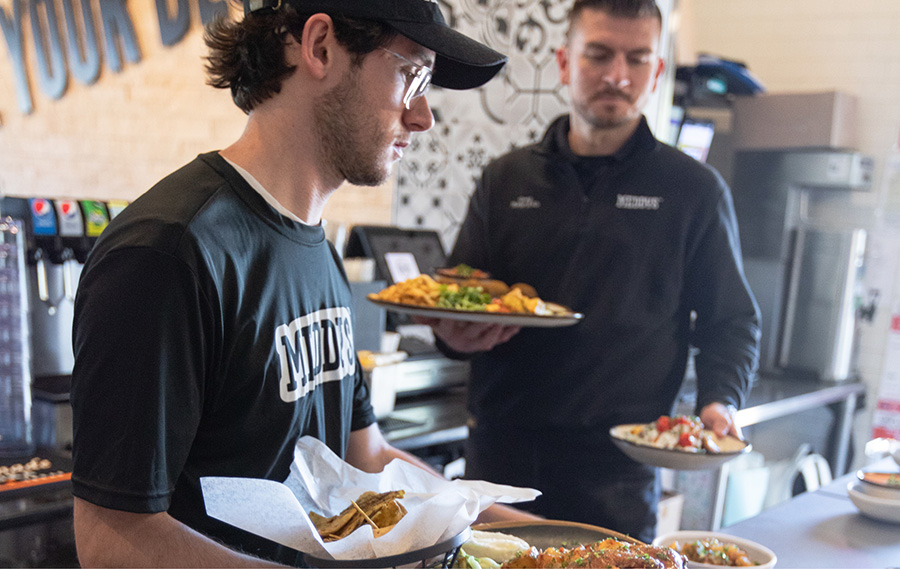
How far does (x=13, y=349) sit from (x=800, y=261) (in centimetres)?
407

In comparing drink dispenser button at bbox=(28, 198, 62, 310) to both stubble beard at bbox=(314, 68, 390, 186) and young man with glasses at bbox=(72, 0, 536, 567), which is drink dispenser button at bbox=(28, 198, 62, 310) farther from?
stubble beard at bbox=(314, 68, 390, 186)

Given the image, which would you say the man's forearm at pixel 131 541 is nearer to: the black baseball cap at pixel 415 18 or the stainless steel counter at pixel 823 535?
the black baseball cap at pixel 415 18

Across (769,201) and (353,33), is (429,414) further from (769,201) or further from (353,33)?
(769,201)

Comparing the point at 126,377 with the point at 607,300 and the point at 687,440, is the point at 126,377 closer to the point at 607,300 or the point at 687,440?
the point at 687,440

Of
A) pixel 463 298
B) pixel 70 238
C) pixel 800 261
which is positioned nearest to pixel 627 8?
pixel 463 298

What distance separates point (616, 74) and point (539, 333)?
0.73 meters

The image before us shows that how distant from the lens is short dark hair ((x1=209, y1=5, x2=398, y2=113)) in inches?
46.9

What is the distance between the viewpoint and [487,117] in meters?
3.97

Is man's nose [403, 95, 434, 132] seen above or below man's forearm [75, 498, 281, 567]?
above

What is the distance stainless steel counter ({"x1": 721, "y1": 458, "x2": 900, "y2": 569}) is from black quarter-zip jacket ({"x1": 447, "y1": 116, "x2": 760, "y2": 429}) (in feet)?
1.14

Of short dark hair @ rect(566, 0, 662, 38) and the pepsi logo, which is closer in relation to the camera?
short dark hair @ rect(566, 0, 662, 38)

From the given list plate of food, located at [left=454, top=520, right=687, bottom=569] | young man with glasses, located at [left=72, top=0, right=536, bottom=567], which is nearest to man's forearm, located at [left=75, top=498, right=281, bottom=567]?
young man with glasses, located at [left=72, top=0, right=536, bottom=567]

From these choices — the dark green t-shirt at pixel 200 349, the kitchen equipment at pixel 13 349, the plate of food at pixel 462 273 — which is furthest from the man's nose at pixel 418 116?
the kitchen equipment at pixel 13 349

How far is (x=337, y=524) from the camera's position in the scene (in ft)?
3.15
